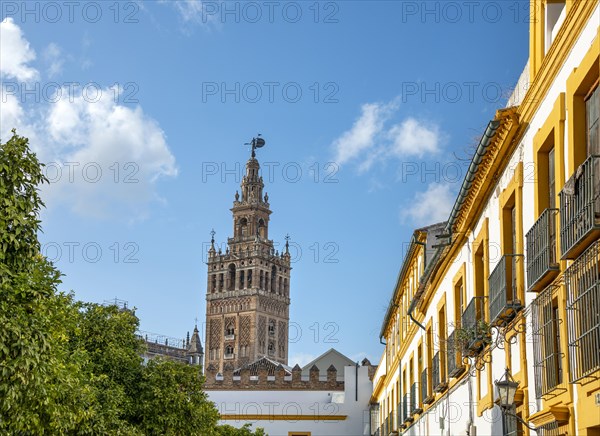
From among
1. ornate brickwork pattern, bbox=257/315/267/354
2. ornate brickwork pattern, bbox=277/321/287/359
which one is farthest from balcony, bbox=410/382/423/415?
ornate brickwork pattern, bbox=277/321/287/359

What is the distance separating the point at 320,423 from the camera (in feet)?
177

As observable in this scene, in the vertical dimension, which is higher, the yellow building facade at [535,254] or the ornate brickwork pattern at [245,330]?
the ornate brickwork pattern at [245,330]

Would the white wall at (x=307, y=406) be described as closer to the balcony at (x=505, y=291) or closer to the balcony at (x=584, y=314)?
the balcony at (x=505, y=291)

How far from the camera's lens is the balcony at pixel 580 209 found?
7965 millimetres

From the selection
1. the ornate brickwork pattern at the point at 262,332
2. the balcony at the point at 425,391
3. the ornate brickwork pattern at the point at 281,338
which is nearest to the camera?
the balcony at the point at 425,391

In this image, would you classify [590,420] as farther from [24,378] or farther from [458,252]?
[458,252]

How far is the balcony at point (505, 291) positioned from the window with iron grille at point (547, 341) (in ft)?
4.18

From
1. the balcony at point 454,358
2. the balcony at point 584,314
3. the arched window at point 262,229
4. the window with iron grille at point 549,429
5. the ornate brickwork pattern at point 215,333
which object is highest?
the arched window at point 262,229

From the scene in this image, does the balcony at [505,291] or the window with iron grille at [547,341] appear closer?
the window with iron grille at [547,341]

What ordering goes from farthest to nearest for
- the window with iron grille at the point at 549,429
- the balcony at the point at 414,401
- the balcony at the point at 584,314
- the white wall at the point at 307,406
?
the white wall at the point at 307,406
the balcony at the point at 414,401
the window with iron grille at the point at 549,429
the balcony at the point at 584,314

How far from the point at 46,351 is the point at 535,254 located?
6.06 m

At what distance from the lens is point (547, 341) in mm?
9898

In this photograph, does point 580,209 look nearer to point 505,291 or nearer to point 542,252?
point 542,252

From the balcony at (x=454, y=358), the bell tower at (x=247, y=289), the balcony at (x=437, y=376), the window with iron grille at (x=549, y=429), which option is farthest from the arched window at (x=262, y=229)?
the window with iron grille at (x=549, y=429)
